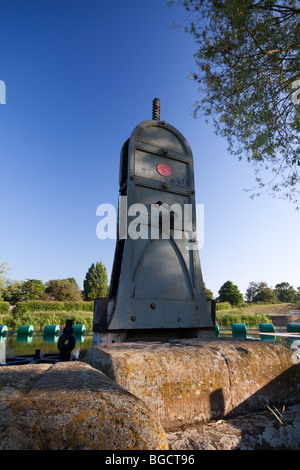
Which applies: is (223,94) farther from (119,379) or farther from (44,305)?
(44,305)

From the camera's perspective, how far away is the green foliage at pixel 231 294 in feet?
145

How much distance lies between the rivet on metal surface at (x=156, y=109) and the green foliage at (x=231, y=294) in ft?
146

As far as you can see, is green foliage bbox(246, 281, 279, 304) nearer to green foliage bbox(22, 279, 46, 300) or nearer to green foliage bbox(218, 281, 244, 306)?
green foliage bbox(218, 281, 244, 306)

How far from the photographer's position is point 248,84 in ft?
17.5

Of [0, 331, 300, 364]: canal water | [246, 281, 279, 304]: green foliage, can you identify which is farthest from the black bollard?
[246, 281, 279, 304]: green foliage

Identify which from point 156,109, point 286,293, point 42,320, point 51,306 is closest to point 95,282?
point 51,306

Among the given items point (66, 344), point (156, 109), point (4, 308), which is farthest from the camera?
point (4, 308)

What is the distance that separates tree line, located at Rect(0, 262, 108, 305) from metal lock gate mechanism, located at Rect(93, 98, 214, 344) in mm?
40296

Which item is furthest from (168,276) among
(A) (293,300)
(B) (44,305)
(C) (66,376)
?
(A) (293,300)

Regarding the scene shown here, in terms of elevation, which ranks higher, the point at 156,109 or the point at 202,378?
the point at 156,109

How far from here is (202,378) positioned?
120cm

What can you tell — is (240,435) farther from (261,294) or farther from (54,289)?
(261,294)

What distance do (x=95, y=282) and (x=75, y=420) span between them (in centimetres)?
4477

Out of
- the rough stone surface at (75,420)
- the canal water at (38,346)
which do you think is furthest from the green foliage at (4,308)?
the rough stone surface at (75,420)
